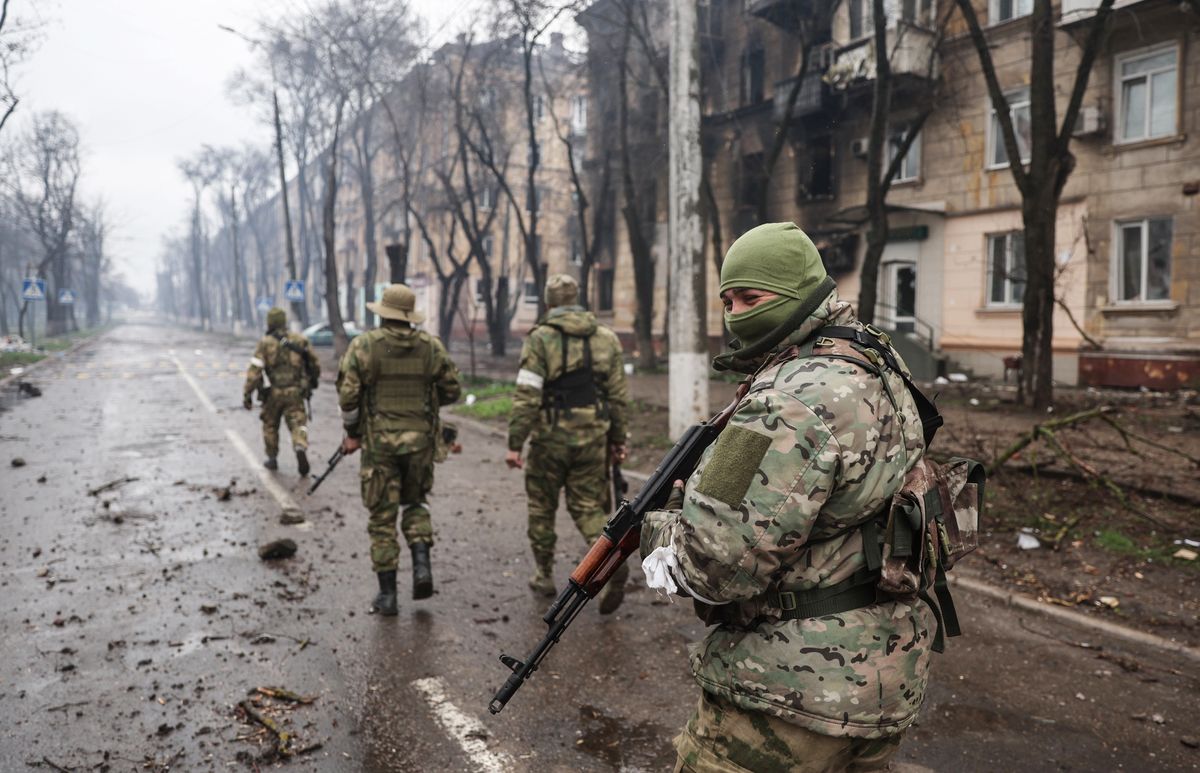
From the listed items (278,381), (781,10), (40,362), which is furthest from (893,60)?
(40,362)

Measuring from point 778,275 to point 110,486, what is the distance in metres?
8.43

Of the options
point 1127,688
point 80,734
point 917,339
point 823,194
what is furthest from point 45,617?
point 823,194

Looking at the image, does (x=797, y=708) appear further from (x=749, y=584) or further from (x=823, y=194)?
(x=823, y=194)

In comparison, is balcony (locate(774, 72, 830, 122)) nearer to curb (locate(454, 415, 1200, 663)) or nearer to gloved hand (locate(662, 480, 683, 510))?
curb (locate(454, 415, 1200, 663))

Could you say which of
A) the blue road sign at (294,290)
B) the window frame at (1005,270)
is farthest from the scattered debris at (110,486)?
the blue road sign at (294,290)

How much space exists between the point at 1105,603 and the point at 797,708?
165 inches

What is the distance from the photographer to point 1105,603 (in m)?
5.10

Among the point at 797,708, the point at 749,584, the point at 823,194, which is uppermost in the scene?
the point at 823,194

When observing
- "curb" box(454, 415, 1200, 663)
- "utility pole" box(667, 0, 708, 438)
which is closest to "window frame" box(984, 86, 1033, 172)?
"utility pole" box(667, 0, 708, 438)

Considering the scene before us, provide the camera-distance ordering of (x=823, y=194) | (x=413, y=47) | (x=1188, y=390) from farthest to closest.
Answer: (x=413, y=47) < (x=823, y=194) < (x=1188, y=390)

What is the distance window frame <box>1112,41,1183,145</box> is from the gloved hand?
1663 cm

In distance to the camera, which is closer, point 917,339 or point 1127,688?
point 1127,688

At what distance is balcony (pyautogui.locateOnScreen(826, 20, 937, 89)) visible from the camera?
17.8 m

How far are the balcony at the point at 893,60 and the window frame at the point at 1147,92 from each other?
132 inches
